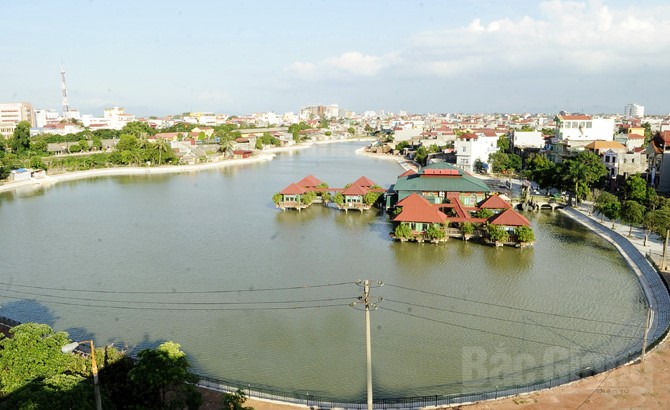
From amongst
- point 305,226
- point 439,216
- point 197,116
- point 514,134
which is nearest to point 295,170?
point 514,134

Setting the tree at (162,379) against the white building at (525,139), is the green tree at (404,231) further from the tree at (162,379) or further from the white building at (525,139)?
the white building at (525,139)

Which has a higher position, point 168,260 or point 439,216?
point 439,216

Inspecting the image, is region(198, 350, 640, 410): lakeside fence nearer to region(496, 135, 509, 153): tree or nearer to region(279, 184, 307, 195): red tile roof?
region(279, 184, 307, 195): red tile roof

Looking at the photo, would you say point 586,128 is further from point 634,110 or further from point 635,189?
point 634,110

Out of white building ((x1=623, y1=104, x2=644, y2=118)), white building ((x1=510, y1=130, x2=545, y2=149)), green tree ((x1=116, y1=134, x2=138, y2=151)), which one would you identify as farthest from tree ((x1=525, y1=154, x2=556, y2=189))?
white building ((x1=623, y1=104, x2=644, y2=118))

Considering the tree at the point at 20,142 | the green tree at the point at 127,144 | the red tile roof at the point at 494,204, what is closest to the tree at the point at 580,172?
the red tile roof at the point at 494,204

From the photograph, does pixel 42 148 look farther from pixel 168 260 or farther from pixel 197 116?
pixel 197 116
